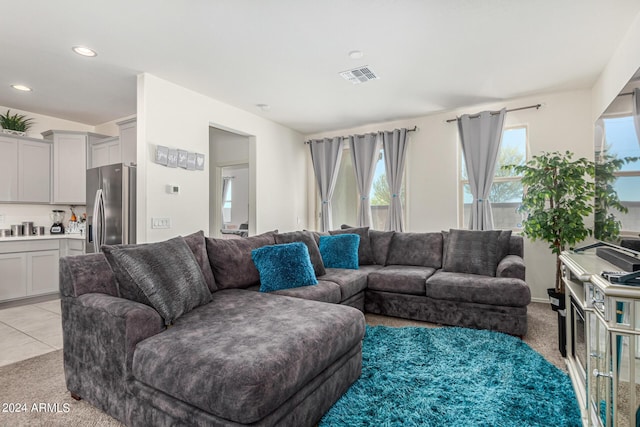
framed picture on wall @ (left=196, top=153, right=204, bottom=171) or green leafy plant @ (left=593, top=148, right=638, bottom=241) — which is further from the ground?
framed picture on wall @ (left=196, top=153, right=204, bottom=171)

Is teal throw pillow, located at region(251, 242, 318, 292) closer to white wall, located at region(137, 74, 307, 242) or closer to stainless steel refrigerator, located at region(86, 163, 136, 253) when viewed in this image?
white wall, located at region(137, 74, 307, 242)

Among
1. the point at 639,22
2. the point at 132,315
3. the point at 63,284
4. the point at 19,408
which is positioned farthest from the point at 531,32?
the point at 19,408

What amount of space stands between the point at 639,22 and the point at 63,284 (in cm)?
425

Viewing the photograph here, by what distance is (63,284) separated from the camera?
1894 millimetres

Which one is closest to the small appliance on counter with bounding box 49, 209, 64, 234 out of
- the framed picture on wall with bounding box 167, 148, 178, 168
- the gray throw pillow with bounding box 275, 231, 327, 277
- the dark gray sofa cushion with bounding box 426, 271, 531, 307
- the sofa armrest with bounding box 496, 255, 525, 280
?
the framed picture on wall with bounding box 167, 148, 178, 168

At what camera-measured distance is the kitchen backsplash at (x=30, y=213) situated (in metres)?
4.54

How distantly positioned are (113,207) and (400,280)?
3146 mm

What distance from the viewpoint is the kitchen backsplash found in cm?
454

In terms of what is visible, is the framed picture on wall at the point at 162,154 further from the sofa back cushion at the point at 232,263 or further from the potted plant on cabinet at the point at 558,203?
the potted plant on cabinet at the point at 558,203

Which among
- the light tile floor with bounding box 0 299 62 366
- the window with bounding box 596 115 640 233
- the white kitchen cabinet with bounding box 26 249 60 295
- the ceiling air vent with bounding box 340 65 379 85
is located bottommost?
the light tile floor with bounding box 0 299 62 366

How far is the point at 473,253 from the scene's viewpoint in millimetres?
3484

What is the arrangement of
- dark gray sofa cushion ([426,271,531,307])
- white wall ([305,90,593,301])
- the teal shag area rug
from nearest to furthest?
the teal shag area rug
dark gray sofa cushion ([426,271,531,307])
white wall ([305,90,593,301])

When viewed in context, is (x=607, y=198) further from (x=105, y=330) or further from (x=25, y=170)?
(x=25, y=170)

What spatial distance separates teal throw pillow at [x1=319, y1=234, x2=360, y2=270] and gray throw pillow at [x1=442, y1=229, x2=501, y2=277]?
101cm
